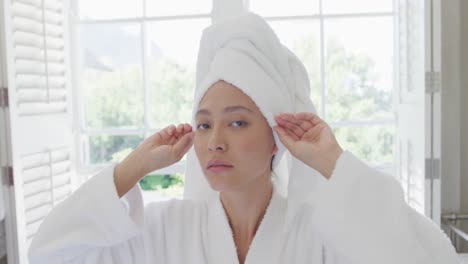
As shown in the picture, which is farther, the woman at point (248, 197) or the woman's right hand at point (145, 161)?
the woman's right hand at point (145, 161)

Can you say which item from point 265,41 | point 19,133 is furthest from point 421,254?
point 19,133

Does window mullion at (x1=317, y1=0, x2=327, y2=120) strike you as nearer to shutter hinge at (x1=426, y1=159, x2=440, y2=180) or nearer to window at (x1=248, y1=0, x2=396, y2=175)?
window at (x1=248, y1=0, x2=396, y2=175)

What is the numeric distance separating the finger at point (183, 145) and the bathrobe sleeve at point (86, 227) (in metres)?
0.15

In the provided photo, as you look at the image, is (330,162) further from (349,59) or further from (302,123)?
(349,59)

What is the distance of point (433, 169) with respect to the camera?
5.82 feet

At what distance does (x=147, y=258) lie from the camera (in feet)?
3.48

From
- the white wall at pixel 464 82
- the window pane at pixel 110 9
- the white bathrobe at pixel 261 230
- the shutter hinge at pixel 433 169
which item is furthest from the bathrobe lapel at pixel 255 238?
the window pane at pixel 110 9

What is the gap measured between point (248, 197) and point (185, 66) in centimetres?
152

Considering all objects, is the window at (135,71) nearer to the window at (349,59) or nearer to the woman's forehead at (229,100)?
the window at (349,59)

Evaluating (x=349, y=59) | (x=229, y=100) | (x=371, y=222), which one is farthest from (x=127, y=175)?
(x=349, y=59)

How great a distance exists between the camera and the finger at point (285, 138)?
3.24ft

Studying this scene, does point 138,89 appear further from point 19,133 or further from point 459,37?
point 459,37

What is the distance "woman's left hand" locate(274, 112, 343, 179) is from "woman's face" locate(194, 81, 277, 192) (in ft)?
0.15

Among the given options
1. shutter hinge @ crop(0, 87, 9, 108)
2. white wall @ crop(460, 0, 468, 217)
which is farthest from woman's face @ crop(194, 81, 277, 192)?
white wall @ crop(460, 0, 468, 217)
